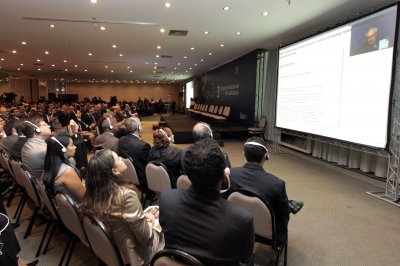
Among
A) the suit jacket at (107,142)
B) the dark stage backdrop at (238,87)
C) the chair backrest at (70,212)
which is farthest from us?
the dark stage backdrop at (238,87)

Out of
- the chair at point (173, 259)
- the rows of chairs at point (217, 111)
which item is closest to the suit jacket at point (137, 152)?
the chair at point (173, 259)

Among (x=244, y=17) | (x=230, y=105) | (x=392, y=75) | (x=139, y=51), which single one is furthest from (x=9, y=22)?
(x=230, y=105)

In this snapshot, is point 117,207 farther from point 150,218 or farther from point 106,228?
point 150,218

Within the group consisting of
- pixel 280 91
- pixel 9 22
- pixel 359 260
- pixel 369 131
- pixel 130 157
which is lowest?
pixel 359 260

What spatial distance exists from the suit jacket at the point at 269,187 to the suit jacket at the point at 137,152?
1.67m

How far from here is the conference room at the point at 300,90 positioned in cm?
316

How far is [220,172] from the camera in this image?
1.23 meters

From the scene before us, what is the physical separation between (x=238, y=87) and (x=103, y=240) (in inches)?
Answer: 436

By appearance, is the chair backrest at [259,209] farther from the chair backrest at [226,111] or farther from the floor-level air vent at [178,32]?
the chair backrest at [226,111]

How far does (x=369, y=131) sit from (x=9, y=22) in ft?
27.2

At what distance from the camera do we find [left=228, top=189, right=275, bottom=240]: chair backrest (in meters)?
2.04

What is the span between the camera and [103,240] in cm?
165

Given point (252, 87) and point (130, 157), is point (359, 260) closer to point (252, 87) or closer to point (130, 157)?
point (130, 157)

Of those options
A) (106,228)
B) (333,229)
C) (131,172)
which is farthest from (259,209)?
(131,172)
